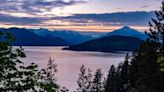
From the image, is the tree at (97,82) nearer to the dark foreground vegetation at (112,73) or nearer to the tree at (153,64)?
the dark foreground vegetation at (112,73)

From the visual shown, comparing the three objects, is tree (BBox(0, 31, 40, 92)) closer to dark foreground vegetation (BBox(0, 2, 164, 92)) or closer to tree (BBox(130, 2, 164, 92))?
dark foreground vegetation (BBox(0, 2, 164, 92))

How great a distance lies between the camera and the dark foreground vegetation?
10.4 m

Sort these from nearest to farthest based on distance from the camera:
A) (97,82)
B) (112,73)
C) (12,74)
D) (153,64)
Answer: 1. (12,74)
2. (153,64)
3. (112,73)
4. (97,82)

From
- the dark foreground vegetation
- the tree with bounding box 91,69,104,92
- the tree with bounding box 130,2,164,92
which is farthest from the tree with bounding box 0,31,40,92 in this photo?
the tree with bounding box 91,69,104,92

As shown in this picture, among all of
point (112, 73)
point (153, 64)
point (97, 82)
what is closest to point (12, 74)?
point (153, 64)

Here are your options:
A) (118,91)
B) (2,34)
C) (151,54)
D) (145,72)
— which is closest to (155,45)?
(151,54)

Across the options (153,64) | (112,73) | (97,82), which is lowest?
(97,82)

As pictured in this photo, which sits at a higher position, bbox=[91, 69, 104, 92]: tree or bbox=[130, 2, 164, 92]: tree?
bbox=[130, 2, 164, 92]: tree

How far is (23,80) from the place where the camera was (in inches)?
404

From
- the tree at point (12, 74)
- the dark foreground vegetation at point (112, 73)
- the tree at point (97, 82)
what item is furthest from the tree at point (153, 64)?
the tree at point (97, 82)

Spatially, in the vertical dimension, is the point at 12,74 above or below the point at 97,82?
above

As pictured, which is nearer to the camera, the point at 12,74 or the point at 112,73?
the point at 12,74

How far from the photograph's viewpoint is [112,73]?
90062 mm

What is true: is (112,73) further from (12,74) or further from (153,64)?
(12,74)
